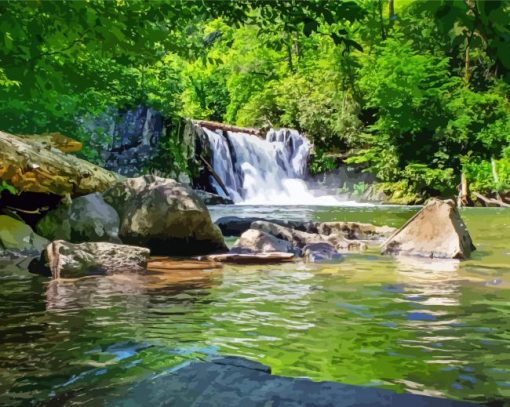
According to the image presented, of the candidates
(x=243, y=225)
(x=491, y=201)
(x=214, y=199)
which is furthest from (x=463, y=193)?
(x=243, y=225)

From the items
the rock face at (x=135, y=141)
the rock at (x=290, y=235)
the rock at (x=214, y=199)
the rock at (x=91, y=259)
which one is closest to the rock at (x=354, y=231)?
the rock at (x=290, y=235)

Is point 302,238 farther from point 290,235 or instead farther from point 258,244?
point 258,244

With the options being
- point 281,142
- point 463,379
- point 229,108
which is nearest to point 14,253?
point 463,379

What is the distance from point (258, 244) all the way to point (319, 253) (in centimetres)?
109

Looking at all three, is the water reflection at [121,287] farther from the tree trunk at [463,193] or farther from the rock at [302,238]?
the tree trunk at [463,193]

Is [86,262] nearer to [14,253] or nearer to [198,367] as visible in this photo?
[14,253]

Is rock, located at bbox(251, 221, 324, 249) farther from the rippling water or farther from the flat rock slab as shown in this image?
the flat rock slab

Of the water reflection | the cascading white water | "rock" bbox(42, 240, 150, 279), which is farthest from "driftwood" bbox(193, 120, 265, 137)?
the water reflection

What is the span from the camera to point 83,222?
419 inches

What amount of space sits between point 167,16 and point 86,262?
146 inches

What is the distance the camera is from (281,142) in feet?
109

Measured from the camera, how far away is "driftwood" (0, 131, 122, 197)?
10688 mm

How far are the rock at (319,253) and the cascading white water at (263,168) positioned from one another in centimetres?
1733

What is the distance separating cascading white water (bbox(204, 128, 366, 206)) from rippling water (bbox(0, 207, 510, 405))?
20497 mm
